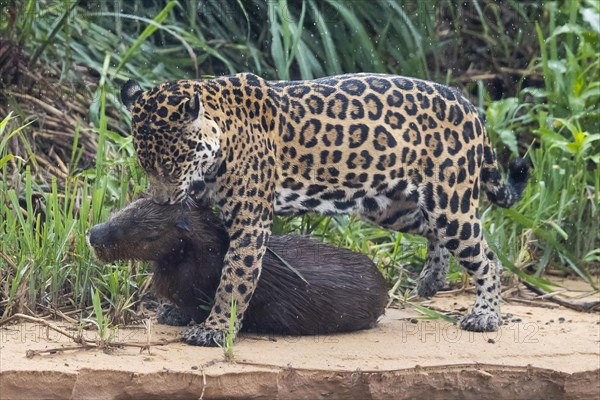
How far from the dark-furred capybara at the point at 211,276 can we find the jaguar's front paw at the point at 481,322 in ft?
1.78

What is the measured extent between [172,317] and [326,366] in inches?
44.7

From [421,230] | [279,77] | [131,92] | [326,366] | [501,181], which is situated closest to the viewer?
[326,366]

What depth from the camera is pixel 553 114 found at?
8539 mm

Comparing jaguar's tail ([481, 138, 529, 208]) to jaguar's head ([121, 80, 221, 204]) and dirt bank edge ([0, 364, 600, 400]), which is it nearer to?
dirt bank edge ([0, 364, 600, 400])

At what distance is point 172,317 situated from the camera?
6000 mm

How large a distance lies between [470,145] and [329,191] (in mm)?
859

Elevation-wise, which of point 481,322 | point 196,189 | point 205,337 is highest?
point 196,189

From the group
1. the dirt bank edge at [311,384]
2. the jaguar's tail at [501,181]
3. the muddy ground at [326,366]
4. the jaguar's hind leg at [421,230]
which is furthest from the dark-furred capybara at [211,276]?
the jaguar's tail at [501,181]

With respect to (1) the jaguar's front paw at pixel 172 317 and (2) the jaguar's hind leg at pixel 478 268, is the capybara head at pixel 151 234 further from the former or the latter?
(2) the jaguar's hind leg at pixel 478 268

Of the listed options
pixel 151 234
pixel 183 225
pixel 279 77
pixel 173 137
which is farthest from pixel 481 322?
pixel 279 77

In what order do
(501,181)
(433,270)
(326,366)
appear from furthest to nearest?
(433,270)
(501,181)
(326,366)

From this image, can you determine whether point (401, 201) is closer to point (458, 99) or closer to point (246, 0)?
point (458, 99)

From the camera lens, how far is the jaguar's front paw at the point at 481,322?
6230 mm

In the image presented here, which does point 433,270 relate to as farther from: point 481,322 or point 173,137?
point 173,137
